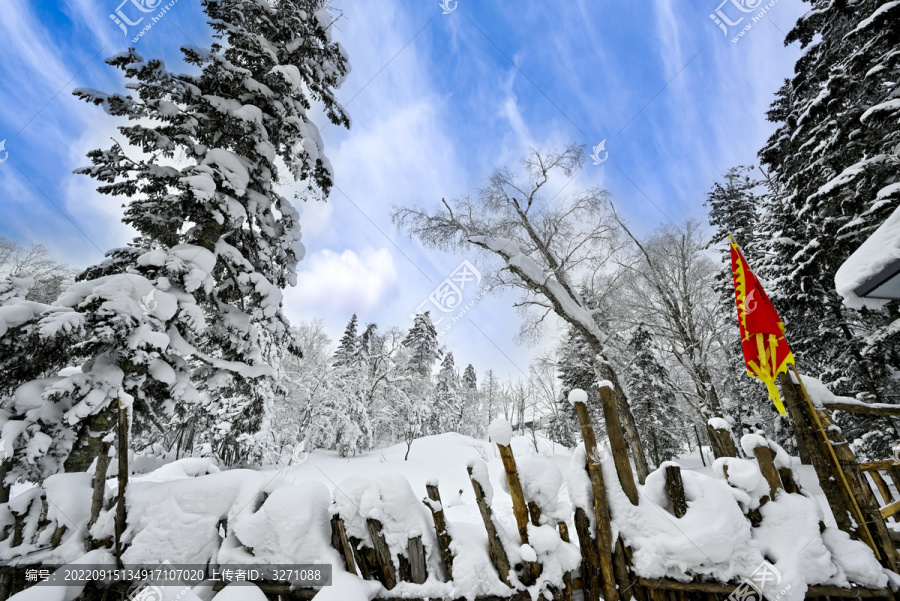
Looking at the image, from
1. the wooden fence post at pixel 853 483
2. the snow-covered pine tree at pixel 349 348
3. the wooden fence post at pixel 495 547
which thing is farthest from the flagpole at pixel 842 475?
the snow-covered pine tree at pixel 349 348

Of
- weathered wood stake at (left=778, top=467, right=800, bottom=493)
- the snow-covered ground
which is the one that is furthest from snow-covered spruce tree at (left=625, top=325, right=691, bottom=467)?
the snow-covered ground

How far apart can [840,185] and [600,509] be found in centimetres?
903

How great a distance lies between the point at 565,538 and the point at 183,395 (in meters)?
4.86

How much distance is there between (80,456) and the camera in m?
3.85

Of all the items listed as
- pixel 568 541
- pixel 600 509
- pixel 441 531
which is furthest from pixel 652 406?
pixel 441 531

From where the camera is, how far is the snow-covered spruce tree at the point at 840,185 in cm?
602

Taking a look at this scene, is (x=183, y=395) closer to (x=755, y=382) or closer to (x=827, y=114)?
(x=827, y=114)

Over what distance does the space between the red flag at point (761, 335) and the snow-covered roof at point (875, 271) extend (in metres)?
1.05

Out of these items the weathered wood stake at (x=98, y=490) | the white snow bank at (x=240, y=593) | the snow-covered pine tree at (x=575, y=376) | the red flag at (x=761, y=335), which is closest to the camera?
the white snow bank at (x=240, y=593)

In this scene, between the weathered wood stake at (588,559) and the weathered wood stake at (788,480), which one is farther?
the weathered wood stake at (788,480)

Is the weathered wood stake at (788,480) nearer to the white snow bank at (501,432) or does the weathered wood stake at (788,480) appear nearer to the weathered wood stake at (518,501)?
the weathered wood stake at (518,501)

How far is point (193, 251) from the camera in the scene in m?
4.58

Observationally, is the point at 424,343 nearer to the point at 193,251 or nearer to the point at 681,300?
the point at 681,300

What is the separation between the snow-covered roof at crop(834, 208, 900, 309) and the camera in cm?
343
